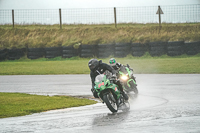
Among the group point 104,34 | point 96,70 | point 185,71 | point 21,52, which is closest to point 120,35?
point 104,34

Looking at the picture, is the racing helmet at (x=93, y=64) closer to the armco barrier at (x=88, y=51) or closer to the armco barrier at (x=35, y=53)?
the armco barrier at (x=88, y=51)

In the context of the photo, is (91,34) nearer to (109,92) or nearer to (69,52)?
(69,52)

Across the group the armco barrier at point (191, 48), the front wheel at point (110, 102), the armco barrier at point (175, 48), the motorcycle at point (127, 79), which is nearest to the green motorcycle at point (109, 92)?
the front wheel at point (110, 102)

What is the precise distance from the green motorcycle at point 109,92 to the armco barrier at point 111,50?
1894 cm

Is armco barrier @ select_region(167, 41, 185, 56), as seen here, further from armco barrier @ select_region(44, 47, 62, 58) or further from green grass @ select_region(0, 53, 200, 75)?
armco barrier @ select_region(44, 47, 62, 58)

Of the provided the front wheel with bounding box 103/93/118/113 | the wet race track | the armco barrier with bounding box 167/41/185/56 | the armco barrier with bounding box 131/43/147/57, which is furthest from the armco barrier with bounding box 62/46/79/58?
the front wheel with bounding box 103/93/118/113

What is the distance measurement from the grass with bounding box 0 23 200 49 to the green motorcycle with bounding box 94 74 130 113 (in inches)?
854

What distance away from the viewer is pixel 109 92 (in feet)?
33.0

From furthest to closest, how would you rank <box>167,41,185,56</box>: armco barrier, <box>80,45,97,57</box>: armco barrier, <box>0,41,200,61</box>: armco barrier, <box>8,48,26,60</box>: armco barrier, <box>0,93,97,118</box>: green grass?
<box>8,48,26,60</box>: armco barrier, <box>80,45,97,57</box>: armco barrier, <box>0,41,200,61</box>: armco barrier, <box>167,41,185,56</box>: armco barrier, <box>0,93,97,118</box>: green grass

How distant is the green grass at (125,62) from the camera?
2448 centimetres

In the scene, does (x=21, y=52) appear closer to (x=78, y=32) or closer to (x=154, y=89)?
(x=78, y=32)

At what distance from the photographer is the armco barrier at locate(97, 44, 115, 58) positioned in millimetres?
31139

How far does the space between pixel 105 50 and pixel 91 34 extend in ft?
21.8

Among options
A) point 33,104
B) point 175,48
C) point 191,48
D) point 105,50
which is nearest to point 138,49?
point 105,50
